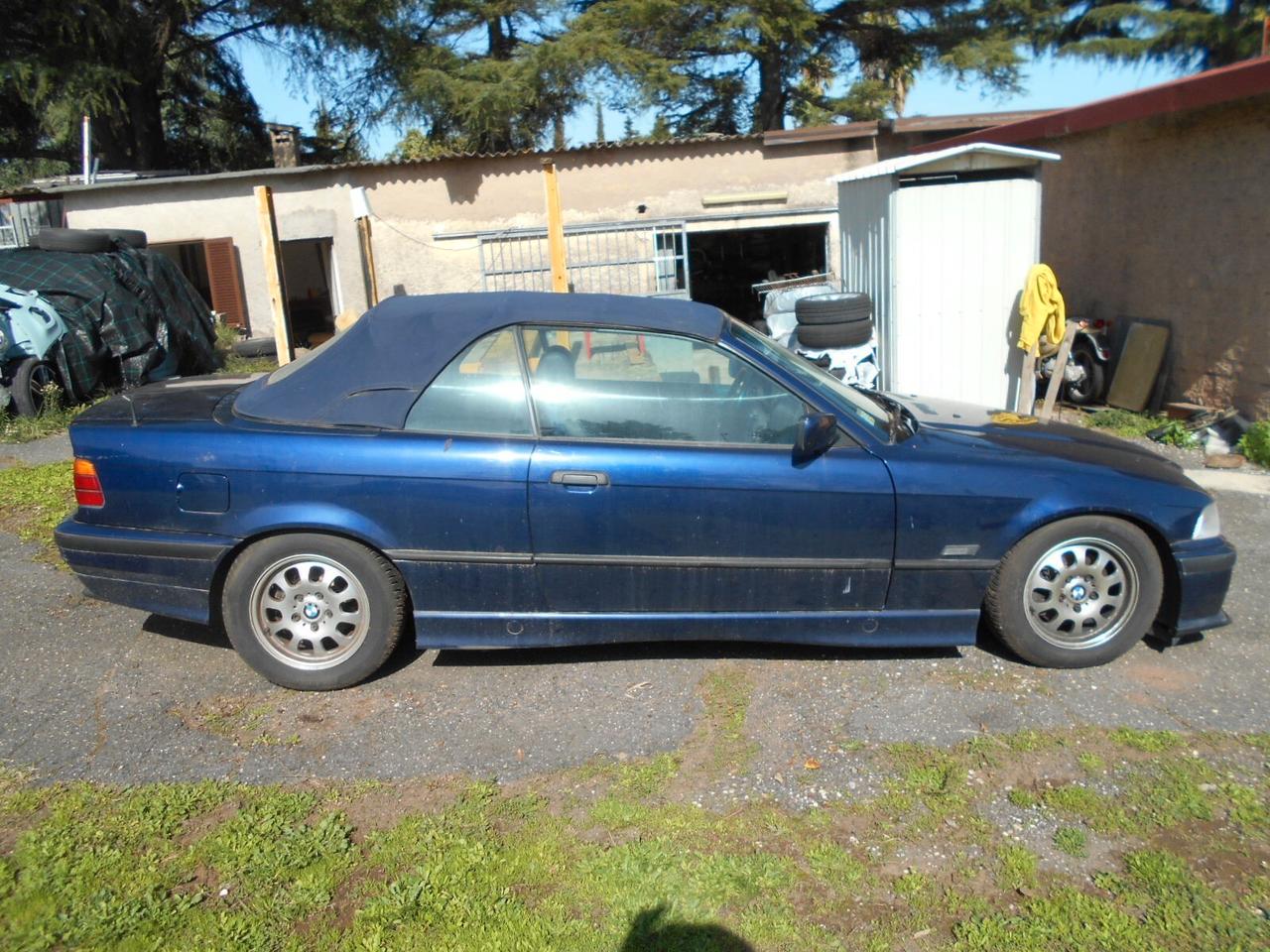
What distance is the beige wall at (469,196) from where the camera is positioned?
51.6 feet

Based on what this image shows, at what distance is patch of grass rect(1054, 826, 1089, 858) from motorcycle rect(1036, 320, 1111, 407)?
761 cm

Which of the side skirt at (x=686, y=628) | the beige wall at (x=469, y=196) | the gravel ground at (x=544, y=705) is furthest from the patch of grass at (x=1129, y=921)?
the beige wall at (x=469, y=196)

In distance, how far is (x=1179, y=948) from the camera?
9.41 feet

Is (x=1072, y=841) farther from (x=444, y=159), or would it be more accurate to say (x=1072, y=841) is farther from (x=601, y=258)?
(x=444, y=159)

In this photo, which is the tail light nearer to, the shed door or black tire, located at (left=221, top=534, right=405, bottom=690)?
black tire, located at (left=221, top=534, right=405, bottom=690)

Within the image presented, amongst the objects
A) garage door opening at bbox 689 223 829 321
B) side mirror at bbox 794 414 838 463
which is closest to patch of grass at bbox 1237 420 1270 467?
side mirror at bbox 794 414 838 463

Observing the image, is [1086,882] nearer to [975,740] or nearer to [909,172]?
[975,740]

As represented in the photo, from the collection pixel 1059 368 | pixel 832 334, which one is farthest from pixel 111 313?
pixel 1059 368

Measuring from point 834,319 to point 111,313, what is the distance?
7735 mm

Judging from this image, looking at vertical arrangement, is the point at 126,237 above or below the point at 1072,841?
above

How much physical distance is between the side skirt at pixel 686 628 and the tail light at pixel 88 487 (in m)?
1.41

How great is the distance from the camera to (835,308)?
8.76 m

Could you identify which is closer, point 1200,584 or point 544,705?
point 544,705

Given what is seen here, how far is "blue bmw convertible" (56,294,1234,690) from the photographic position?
4.14m
